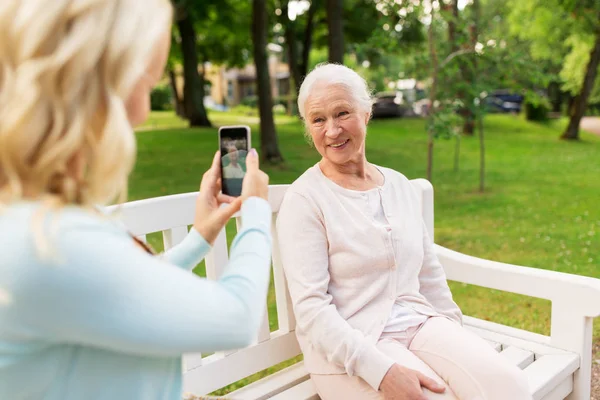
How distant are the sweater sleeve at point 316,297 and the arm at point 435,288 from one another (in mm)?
536

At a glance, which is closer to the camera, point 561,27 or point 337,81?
point 337,81

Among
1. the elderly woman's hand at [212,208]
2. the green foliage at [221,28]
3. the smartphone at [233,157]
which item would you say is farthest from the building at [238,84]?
the elderly woman's hand at [212,208]

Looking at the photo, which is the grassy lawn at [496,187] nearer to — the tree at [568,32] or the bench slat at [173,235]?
the tree at [568,32]

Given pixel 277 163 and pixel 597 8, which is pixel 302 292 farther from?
pixel 597 8

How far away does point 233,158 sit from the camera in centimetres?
175

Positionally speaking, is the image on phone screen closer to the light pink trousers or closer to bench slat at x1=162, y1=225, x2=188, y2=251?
bench slat at x1=162, y1=225, x2=188, y2=251

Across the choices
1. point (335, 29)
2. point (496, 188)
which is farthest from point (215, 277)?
point (496, 188)

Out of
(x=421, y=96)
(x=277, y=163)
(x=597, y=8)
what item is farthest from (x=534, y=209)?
(x=597, y=8)

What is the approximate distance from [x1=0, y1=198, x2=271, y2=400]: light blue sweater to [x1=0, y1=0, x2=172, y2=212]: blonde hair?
6 cm

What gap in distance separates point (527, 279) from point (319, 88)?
1.39 metres

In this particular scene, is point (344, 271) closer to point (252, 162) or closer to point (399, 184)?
point (399, 184)

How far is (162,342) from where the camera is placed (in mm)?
997

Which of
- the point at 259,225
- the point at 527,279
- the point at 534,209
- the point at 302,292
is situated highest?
the point at 259,225

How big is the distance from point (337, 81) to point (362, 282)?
878mm
